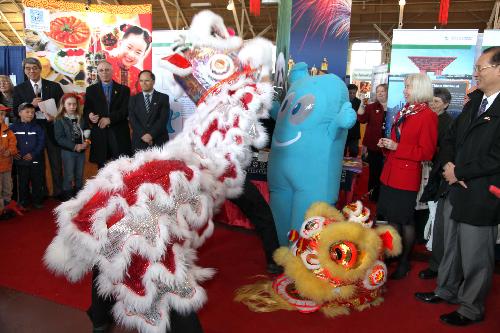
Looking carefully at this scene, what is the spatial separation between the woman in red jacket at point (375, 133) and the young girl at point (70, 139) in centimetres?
312

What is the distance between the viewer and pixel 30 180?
4.06 metres

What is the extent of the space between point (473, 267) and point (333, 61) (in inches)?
74.5

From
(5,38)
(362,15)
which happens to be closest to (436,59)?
(362,15)

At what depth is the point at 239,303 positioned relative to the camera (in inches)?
87.0

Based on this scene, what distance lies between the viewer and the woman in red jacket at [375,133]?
4.64m

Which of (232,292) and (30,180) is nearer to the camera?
(232,292)

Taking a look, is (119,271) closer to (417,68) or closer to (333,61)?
(333,61)

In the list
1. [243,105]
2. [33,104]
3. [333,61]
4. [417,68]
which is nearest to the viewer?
[243,105]

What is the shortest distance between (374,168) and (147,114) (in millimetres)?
2617

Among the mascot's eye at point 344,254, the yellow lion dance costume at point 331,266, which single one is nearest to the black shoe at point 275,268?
the yellow lion dance costume at point 331,266

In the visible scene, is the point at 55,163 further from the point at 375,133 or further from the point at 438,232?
the point at 438,232

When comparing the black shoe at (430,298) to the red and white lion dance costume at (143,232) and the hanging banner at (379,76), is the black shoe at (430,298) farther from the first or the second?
the hanging banner at (379,76)

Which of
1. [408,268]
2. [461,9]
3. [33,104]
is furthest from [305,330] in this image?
[461,9]

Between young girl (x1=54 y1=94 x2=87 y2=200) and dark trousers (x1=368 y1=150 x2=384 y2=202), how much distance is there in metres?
3.14
